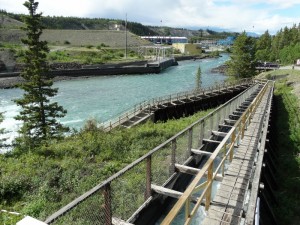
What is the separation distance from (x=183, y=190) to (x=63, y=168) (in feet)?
20.6

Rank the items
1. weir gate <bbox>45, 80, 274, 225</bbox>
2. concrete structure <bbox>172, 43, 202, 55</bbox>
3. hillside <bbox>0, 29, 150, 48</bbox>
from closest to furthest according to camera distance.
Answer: weir gate <bbox>45, 80, 274, 225</bbox> < hillside <bbox>0, 29, 150, 48</bbox> < concrete structure <bbox>172, 43, 202, 55</bbox>

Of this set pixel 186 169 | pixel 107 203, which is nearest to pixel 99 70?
pixel 186 169

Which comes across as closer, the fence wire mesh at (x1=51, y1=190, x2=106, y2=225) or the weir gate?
the weir gate

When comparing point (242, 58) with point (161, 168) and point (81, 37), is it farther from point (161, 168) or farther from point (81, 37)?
point (81, 37)

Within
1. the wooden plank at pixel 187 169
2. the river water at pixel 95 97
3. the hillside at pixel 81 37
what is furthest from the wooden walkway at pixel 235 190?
the hillside at pixel 81 37

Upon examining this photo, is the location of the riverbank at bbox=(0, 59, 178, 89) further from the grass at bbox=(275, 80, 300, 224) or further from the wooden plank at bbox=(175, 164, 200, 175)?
the wooden plank at bbox=(175, 164, 200, 175)

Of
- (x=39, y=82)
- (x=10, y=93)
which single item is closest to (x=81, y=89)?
(x=10, y=93)

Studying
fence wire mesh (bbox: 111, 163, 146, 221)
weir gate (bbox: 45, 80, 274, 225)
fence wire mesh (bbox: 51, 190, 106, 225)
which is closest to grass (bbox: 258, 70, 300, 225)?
weir gate (bbox: 45, 80, 274, 225)

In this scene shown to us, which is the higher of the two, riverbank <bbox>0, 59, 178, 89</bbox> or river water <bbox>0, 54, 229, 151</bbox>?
riverbank <bbox>0, 59, 178, 89</bbox>

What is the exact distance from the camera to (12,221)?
9.03 metres

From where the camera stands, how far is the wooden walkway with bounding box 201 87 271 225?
273 inches

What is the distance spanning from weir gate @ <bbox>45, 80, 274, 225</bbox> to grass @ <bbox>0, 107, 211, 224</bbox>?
6.38 ft

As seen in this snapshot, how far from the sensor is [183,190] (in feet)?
32.9

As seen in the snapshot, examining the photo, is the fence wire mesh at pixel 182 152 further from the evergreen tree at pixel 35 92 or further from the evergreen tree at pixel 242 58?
the evergreen tree at pixel 242 58
